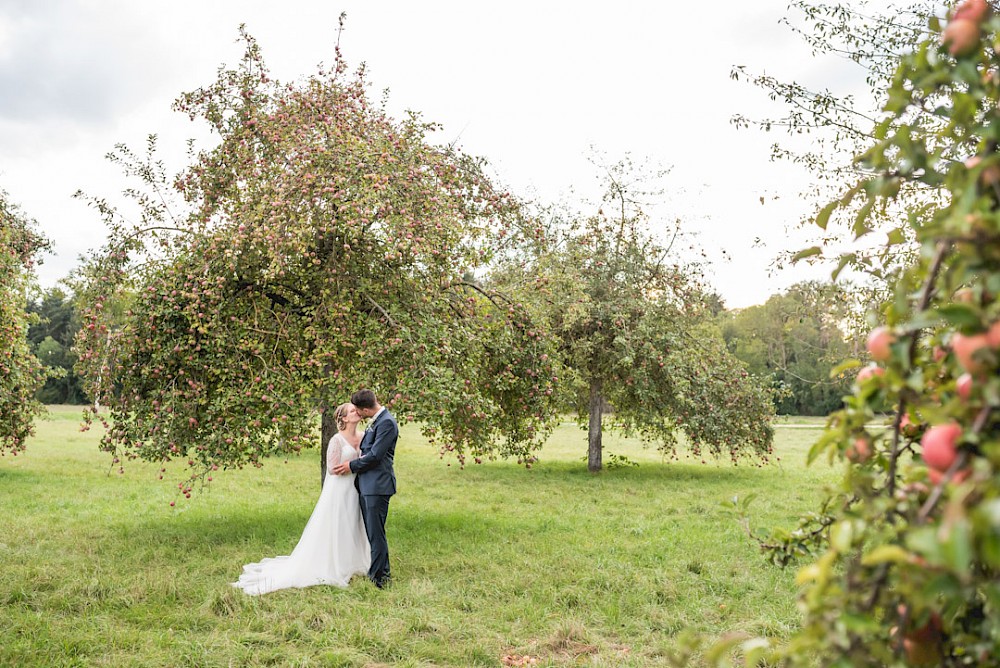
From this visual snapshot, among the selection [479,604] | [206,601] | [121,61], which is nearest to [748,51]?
[479,604]

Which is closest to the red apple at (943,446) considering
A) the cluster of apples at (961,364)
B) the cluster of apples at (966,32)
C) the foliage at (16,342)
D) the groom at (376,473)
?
the cluster of apples at (961,364)

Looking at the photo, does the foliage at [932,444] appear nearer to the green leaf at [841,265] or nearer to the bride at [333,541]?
the green leaf at [841,265]

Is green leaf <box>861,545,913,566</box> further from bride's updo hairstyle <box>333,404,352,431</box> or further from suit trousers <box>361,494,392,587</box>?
bride's updo hairstyle <box>333,404,352,431</box>

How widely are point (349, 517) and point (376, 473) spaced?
0.71 meters

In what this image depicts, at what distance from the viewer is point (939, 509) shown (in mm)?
1158

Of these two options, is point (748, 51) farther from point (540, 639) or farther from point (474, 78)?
point (540, 639)

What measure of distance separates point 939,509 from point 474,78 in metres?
12.3

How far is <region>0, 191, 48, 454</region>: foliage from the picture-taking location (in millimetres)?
11734

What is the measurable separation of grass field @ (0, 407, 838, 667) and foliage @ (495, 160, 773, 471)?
6.11 feet

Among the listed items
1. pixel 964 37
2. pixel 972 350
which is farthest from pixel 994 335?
pixel 964 37

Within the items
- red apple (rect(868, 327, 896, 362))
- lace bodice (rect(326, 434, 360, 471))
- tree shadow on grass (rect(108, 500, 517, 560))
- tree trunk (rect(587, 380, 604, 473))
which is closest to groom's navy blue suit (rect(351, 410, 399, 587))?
lace bodice (rect(326, 434, 360, 471))

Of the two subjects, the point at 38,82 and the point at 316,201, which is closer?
the point at 316,201

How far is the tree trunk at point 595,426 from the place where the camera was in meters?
17.6

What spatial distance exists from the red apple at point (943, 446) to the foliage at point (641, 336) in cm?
1306
